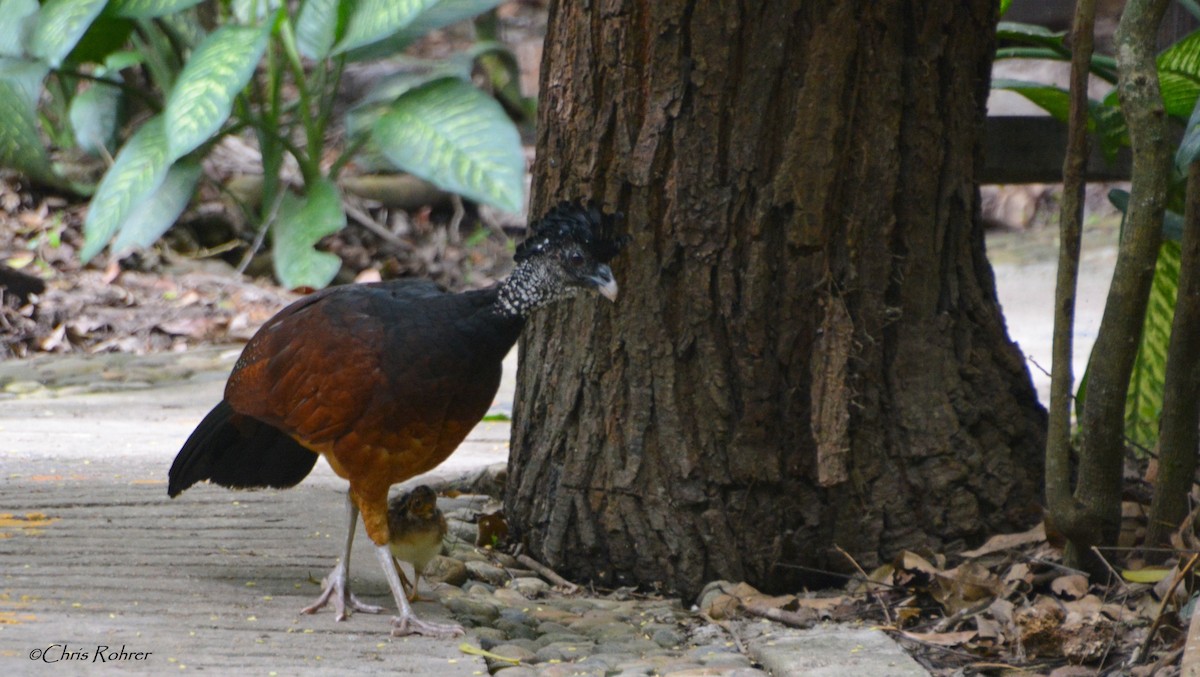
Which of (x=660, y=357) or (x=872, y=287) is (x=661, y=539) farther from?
(x=872, y=287)

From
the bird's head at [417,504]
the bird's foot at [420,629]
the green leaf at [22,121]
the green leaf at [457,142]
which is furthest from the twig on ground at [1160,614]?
the green leaf at [22,121]

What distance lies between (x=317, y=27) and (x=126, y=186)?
5.59 ft

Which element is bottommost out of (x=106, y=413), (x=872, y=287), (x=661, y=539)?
(x=106, y=413)

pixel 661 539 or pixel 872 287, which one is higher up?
pixel 872 287

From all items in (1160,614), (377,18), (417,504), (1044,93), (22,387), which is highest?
(377,18)

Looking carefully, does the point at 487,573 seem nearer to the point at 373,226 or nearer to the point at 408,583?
the point at 408,583

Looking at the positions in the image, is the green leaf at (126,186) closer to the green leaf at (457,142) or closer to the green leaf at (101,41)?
the green leaf at (101,41)

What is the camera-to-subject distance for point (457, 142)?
715cm

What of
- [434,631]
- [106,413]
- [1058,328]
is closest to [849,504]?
[1058,328]

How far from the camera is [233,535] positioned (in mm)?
3668

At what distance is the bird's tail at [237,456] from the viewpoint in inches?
137

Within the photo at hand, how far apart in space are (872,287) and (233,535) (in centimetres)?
190

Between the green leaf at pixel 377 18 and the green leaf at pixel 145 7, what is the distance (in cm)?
86

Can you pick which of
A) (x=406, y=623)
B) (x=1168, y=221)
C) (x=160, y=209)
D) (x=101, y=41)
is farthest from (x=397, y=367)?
(x=101, y=41)
